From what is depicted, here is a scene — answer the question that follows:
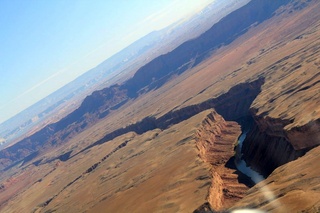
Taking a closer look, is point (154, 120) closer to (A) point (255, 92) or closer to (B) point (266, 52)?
(A) point (255, 92)

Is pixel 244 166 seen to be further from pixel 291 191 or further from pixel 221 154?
pixel 291 191

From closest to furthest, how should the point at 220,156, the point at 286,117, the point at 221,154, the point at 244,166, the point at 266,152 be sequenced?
the point at 286,117, the point at 266,152, the point at 244,166, the point at 220,156, the point at 221,154

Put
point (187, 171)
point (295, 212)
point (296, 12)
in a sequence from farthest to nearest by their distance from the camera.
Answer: point (296, 12)
point (187, 171)
point (295, 212)

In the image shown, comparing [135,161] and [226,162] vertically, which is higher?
[135,161]

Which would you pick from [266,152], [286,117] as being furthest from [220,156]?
[286,117]

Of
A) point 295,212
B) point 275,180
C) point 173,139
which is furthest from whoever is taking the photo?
point 173,139

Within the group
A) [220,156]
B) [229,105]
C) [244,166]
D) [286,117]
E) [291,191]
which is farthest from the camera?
[229,105]

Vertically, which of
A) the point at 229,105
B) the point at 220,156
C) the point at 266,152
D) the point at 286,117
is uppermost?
the point at 286,117

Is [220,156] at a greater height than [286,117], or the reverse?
[286,117]

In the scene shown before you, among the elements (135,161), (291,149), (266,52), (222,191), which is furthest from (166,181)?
(266,52)
